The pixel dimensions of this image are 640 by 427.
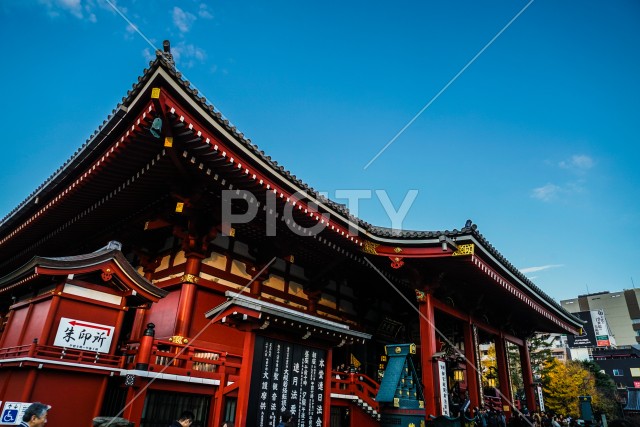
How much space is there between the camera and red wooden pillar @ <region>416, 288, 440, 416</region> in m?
11.0

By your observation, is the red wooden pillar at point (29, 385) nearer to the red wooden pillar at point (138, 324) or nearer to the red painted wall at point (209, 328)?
the red painted wall at point (209, 328)

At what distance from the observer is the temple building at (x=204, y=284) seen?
7344 mm

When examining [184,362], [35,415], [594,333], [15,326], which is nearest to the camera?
[35,415]

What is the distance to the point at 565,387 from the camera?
42.6 meters

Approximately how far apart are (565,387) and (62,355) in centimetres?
4905

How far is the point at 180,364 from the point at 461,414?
23.7ft

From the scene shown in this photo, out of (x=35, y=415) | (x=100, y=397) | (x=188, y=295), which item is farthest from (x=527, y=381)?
(x=35, y=415)

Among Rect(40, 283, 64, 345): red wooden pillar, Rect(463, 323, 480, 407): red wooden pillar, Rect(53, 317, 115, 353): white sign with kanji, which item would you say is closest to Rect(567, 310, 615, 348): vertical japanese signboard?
Rect(463, 323, 480, 407): red wooden pillar

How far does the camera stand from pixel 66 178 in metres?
9.78

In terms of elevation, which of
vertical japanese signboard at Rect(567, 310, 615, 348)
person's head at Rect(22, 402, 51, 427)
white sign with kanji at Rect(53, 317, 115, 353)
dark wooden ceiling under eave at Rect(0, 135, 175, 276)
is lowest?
person's head at Rect(22, 402, 51, 427)

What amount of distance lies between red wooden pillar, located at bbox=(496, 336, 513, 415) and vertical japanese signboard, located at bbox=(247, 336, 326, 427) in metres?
12.5

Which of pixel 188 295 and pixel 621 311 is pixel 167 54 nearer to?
pixel 188 295

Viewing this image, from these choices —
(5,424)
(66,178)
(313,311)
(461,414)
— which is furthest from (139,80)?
(461,414)

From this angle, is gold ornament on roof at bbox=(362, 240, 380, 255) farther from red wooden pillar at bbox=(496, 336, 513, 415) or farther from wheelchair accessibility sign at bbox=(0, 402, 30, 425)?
red wooden pillar at bbox=(496, 336, 513, 415)
